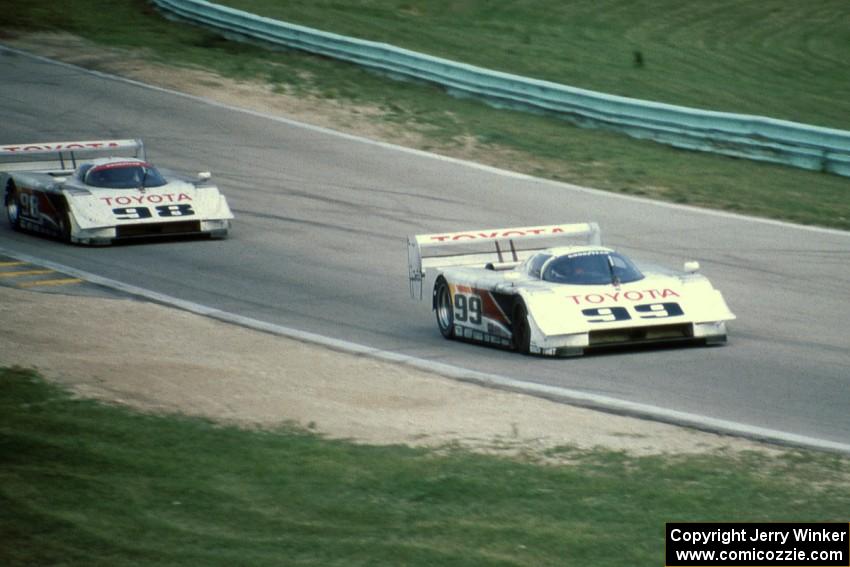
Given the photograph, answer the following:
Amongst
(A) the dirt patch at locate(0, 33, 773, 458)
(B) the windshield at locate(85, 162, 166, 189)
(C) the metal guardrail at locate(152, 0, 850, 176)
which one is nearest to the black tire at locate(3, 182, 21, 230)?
(B) the windshield at locate(85, 162, 166, 189)

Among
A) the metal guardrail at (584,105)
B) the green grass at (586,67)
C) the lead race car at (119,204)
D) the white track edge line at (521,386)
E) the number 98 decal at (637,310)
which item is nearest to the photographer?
the white track edge line at (521,386)

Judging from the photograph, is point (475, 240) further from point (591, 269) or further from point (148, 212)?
point (148, 212)

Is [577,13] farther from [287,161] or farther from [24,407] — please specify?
[24,407]

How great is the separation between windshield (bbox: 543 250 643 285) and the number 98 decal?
1.90 feet

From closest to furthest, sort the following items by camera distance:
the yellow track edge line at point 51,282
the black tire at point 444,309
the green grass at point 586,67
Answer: the black tire at point 444,309 → the yellow track edge line at point 51,282 → the green grass at point 586,67

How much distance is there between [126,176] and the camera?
2319cm

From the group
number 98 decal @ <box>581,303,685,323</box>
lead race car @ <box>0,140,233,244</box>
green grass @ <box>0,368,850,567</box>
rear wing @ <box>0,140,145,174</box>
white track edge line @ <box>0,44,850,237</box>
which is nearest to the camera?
green grass @ <box>0,368,850,567</box>

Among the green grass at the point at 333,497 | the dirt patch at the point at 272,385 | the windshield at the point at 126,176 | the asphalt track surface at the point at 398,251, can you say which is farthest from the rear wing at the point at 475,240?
the windshield at the point at 126,176

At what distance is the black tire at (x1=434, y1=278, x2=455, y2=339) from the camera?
56.4 ft

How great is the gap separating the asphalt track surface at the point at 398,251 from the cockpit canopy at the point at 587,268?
0.87 metres

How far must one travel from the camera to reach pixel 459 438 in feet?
40.4

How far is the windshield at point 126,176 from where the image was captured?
910 inches

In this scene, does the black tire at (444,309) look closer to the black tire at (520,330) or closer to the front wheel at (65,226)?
the black tire at (520,330)

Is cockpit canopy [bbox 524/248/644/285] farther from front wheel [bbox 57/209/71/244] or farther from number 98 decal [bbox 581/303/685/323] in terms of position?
front wheel [bbox 57/209/71/244]
